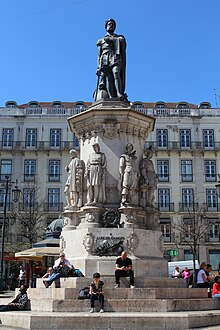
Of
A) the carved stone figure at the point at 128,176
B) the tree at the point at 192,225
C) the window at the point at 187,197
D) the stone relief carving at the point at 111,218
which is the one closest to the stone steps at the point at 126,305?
the stone relief carving at the point at 111,218

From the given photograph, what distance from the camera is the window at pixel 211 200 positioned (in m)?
46.1

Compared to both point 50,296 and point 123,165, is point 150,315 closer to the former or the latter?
point 50,296

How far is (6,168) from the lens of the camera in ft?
156

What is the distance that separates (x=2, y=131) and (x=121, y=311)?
137ft

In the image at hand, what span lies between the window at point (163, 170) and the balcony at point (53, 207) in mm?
10905

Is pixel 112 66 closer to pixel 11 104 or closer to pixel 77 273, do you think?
pixel 77 273

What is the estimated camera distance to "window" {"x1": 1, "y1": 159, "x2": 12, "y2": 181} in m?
47.6

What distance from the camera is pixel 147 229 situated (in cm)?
1214

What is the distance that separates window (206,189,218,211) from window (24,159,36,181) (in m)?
18.5

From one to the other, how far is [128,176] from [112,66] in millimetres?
3759

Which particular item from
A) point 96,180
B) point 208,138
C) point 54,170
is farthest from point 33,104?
point 96,180

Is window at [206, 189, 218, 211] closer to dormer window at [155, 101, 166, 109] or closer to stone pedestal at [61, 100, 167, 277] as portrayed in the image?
dormer window at [155, 101, 166, 109]

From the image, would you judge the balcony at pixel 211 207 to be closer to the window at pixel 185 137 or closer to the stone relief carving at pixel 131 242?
the window at pixel 185 137

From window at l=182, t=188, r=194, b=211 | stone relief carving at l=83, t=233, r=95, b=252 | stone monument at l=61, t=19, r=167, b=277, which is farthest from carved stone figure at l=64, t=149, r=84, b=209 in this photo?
window at l=182, t=188, r=194, b=211
